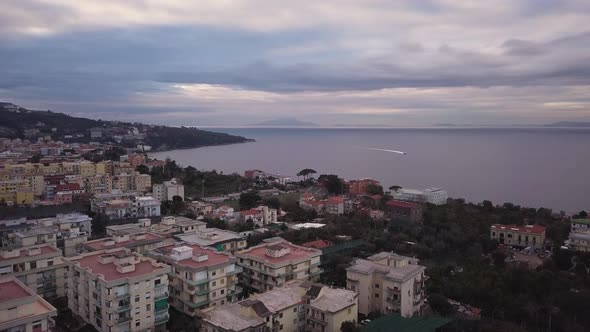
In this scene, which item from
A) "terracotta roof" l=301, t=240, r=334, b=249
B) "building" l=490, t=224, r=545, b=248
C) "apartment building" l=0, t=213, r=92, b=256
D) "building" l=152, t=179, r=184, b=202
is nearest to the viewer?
"apartment building" l=0, t=213, r=92, b=256

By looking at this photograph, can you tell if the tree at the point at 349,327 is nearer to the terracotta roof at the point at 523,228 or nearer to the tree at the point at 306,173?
the terracotta roof at the point at 523,228

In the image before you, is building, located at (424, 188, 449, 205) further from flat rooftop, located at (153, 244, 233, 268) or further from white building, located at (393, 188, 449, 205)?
flat rooftop, located at (153, 244, 233, 268)

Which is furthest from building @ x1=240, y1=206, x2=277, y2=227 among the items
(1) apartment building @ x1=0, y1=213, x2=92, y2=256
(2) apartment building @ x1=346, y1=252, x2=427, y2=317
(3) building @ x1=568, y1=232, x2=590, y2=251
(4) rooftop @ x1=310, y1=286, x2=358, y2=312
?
(3) building @ x1=568, y1=232, x2=590, y2=251

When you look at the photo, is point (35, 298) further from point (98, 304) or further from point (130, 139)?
point (130, 139)

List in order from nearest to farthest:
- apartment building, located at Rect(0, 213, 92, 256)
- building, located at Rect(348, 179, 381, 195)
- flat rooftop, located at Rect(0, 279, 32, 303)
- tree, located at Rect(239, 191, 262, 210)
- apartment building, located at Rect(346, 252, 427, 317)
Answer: flat rooftop, located at Rect(0, 279, 32, 303)
apartment building, located at Rect(346, 252, 427, 317)
apartment building, located at Rect(0, 213, 92, 256)
tree, located at Rect(239, 191, 262, 210)
building, located at Rect(348, 179, 381, 195)

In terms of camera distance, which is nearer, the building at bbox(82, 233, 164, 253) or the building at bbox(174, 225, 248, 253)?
the building at bbox(82, 233, 164, 253)

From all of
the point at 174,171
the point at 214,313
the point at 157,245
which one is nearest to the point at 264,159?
the point at 174,171

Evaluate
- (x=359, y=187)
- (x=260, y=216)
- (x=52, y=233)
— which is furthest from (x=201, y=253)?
(x=359, y=187)

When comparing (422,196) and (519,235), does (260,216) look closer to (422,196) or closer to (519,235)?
(519,235)
